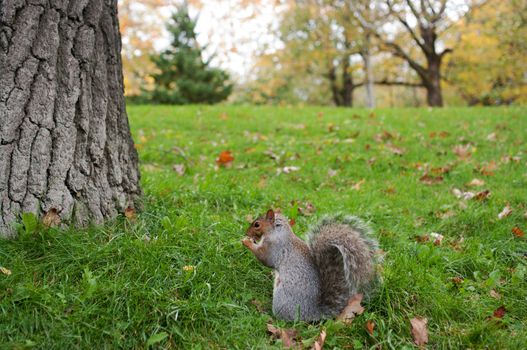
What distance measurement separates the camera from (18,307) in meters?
2.35

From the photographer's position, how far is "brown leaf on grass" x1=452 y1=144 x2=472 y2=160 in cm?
625

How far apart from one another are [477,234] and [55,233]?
315cm

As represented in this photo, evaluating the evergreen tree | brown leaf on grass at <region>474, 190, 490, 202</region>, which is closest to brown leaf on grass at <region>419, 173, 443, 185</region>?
brown leaf on grass at <region>474, 190, 490, 202</region>

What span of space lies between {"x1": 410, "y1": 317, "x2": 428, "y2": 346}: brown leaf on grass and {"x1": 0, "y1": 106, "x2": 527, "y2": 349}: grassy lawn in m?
0.06

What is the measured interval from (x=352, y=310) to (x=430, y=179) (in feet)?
10.1

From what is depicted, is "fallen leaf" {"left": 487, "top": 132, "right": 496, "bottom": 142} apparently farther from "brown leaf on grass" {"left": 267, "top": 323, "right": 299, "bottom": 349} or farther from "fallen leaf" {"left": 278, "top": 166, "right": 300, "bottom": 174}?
"brown leaf on grass" {"left": 267, "top": 323, "right": 299, "bottom": 349}

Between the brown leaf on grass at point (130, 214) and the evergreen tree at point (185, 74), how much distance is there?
45.0ft

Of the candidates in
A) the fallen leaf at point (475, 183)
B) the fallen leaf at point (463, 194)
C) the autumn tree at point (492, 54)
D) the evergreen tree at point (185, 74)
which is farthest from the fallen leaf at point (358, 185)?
the autumn tree at point (492, 54)

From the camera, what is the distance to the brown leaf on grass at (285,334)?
2.45m

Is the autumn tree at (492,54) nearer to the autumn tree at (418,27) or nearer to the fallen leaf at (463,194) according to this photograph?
the autumn tree at (418,27)

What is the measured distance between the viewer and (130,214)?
330cm

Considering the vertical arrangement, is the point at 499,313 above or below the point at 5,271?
below

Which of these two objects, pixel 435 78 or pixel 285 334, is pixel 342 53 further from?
pixel 285 334

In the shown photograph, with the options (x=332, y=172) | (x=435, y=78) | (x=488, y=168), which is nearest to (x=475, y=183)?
(x=488, y=168)
